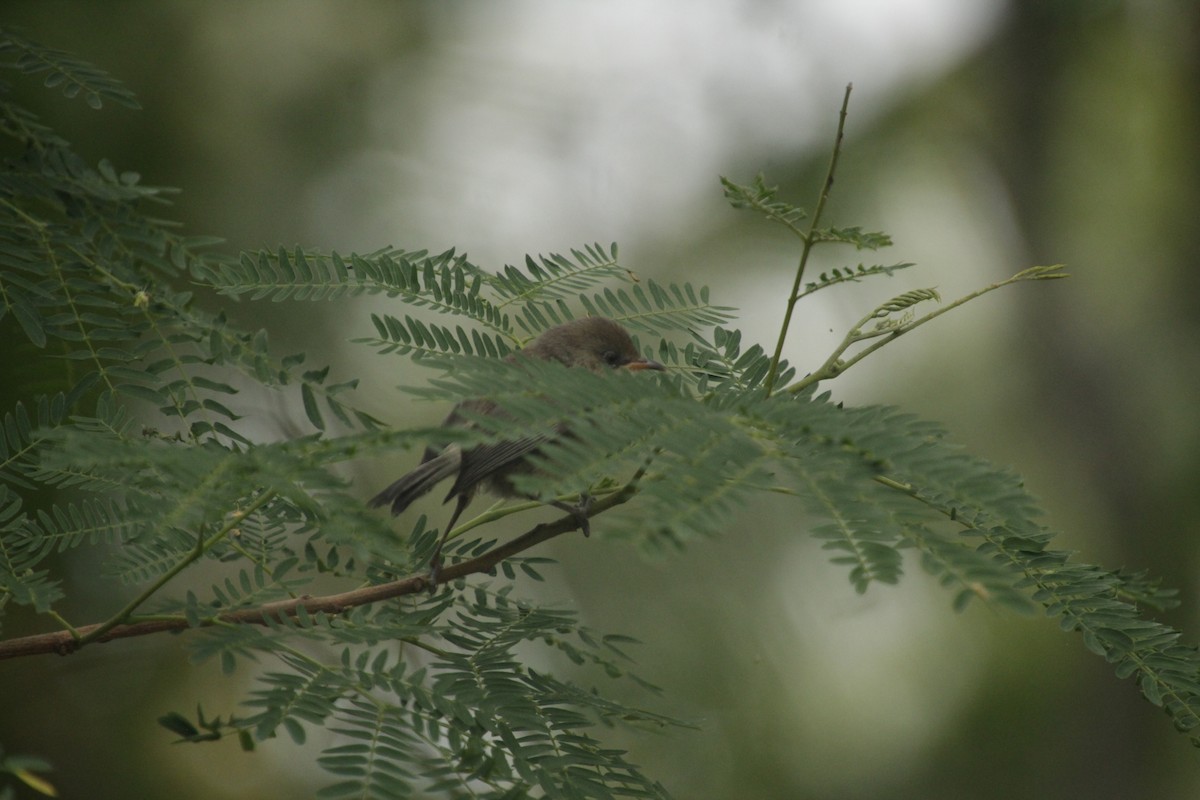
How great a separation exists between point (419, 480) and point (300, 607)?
1.06 meters

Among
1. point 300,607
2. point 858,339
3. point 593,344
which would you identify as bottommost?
point 300,607

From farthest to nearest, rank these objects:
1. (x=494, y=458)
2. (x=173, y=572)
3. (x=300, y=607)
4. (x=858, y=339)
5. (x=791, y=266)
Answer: (x=791, y=266) < (x=494, y=458) < (x=858, y=339) < (x=300, y=607) < (x=173, y=572)

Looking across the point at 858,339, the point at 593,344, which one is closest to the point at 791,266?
the point at 593,344

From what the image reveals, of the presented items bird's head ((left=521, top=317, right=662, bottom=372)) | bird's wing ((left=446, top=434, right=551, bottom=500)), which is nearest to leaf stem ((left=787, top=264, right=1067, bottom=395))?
bird's wing ((left=446, top=434, right=551, bottom=500))

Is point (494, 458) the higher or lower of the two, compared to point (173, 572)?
higher

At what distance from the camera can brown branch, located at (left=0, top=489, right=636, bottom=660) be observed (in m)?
1.58

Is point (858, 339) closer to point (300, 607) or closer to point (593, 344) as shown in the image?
point (300, 607)

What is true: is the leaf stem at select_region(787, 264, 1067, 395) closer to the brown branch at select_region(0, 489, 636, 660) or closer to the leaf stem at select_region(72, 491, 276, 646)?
the brown branch at select_region(0, 489, 636, 660)

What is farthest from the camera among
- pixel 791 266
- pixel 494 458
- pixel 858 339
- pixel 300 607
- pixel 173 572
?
pixel 791 266

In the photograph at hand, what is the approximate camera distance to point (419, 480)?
2.67 m

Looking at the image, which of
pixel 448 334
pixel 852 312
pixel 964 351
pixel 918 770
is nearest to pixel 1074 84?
pixel 964 351

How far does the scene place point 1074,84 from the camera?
7.15m

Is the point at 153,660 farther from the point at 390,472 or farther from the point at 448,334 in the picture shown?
the point at 448,334

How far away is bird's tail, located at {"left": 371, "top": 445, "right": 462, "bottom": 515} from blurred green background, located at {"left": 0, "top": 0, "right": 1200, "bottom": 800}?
206cm
